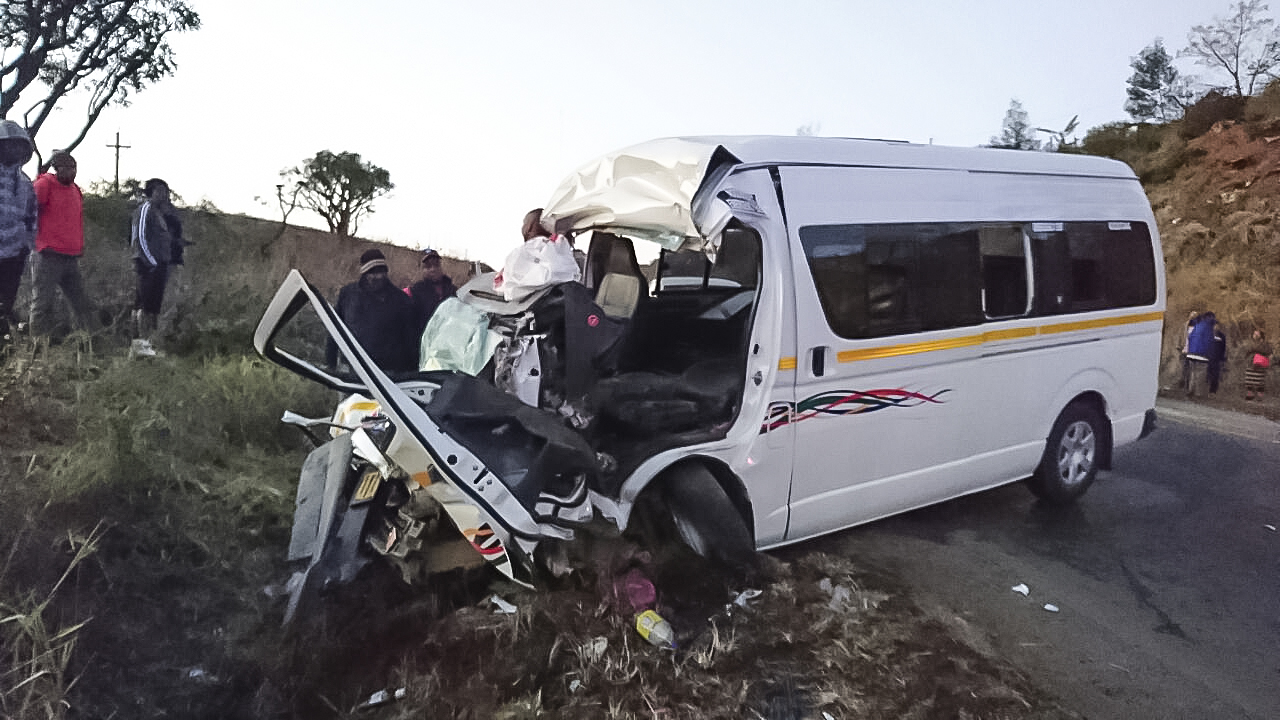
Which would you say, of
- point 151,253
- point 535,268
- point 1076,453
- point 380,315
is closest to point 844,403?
point 535,268

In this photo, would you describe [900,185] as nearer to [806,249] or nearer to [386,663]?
[806,249]

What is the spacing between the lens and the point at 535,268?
163 inches

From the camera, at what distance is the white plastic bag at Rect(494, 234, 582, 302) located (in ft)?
13.5

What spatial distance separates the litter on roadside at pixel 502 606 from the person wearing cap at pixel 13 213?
476 cm

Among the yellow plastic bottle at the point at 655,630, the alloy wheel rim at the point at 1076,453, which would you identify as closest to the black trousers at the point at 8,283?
the yellow plastic bottle at the point at 655,630

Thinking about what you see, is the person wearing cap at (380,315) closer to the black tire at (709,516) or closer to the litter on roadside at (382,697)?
the black tire at (709,516)

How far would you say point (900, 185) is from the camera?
428cm

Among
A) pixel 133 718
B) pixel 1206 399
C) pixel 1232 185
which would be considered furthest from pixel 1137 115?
pixel 133 718

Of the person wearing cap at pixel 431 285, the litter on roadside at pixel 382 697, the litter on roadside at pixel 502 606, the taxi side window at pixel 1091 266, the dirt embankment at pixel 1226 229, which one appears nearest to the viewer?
the litter on roadside at pixel 382 697

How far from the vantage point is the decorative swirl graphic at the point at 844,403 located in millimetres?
3836

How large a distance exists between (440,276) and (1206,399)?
11.2 metres

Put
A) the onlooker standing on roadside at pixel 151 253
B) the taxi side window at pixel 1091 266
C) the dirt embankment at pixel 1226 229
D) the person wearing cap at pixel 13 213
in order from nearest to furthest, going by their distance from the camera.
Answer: the taxi side window at pixel 1091 266 < the person wearing cap at pixel 13 213 < the onlooker standing on roadside at pixel 151 253 < the dirt embankment at pixel 1226 229

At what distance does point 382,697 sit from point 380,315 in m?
A: 3.26

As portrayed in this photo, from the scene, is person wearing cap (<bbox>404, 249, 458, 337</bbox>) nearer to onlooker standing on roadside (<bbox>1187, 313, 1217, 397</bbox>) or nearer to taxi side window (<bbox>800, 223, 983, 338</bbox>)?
taxi side window (<bbox>800, 223, 983, 338</bbox>)
